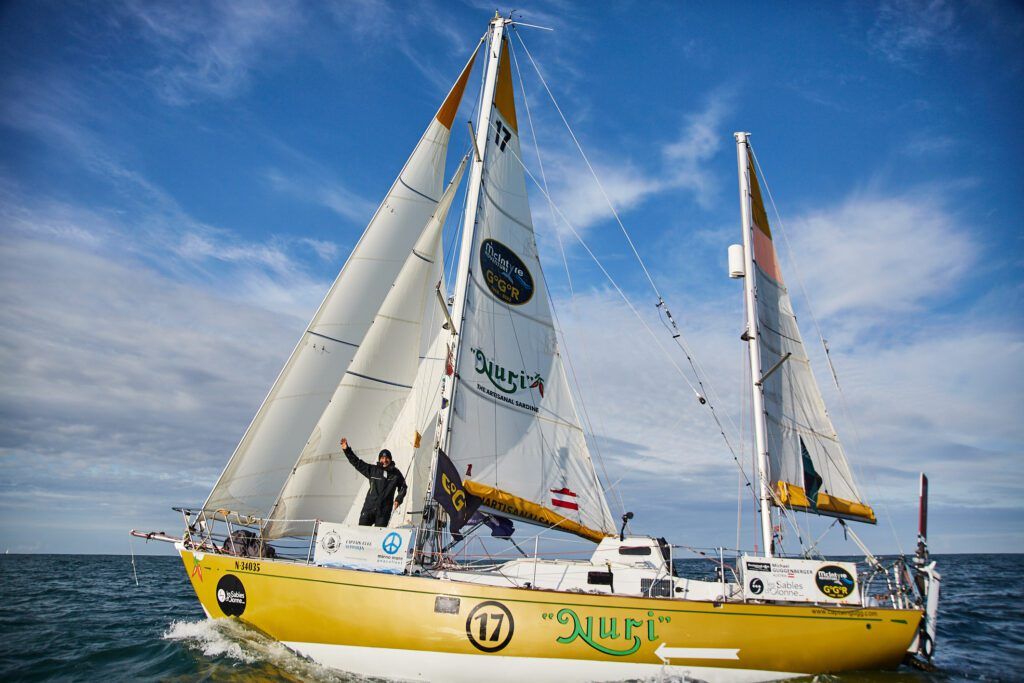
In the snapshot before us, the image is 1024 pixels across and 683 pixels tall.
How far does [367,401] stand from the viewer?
12.9 metres

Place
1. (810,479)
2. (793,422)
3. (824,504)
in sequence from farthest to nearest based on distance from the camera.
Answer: (793,422) → (810,479) → (824,504)

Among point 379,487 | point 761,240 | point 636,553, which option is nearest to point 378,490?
point 379,487

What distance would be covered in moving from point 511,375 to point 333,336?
13.7 ft

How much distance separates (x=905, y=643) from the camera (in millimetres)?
10094

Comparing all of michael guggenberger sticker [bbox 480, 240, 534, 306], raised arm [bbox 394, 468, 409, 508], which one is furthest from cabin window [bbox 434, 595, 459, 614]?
michael guggenberger sticker [bbox 480, 240, 534, 306]

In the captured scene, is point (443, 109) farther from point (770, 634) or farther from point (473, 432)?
point (770, 634)

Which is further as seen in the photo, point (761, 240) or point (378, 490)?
point (761, 240)

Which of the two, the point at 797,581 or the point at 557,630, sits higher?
the point at 797,581

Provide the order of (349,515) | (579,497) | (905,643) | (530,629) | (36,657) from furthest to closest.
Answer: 1. (579,497)
2. (349,515)
3. (36,657)
4. (905,643)
5. (530,629)

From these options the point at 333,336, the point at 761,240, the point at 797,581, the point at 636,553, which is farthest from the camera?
the point at 761,240

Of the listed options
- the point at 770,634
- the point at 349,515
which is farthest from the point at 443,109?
the point at 770,634

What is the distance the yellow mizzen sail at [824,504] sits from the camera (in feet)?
44.0

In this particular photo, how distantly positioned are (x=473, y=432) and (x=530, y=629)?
427cm

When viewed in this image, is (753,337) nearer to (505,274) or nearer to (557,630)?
(505,274)
